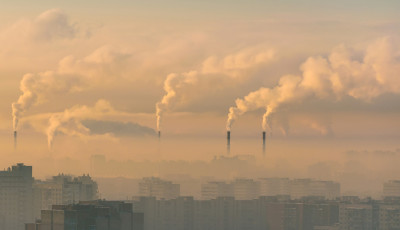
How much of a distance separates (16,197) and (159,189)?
22.9 meters

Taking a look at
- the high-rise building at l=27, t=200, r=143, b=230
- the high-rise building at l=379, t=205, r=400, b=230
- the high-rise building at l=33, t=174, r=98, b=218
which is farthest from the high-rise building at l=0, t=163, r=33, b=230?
the high-rise building at l=27, t=200, r=143, b=230

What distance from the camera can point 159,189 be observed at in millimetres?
174500

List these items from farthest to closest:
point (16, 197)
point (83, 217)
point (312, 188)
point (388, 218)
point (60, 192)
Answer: point (312, 188) → point (16, 197) → point (60, 192) → point (388, 218) → point (83, 217)

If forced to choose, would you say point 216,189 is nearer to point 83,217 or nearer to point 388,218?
point 388,218

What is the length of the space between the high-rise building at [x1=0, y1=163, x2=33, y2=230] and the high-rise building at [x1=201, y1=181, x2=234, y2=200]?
1105 inches

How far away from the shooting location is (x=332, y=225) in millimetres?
155375

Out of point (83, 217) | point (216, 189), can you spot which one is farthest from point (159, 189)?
point (83, 217)

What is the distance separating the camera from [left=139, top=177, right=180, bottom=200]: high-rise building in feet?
562

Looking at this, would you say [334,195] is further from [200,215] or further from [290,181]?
[200,215]

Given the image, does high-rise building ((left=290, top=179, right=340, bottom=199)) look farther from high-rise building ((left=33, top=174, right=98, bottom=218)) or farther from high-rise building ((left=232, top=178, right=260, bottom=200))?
high-rise building ((left=33, top=174, right=98, bottom=218))

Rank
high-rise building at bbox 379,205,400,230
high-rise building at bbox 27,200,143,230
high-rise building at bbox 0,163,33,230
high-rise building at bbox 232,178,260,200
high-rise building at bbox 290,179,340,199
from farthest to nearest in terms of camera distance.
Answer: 1. high-rise building at bbox 290,179,340,199
2. high-rise building at bbox 232,178,260,200
3. high-rise building at bbox 0,163,33,230
4. high-rise building at bbox 379,205,400,230
5. high-rise building at bbox 27,200,143,230

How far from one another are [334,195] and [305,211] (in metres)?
24.8

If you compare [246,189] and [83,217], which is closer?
[83,217]

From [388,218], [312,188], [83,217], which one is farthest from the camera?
[312,188]
